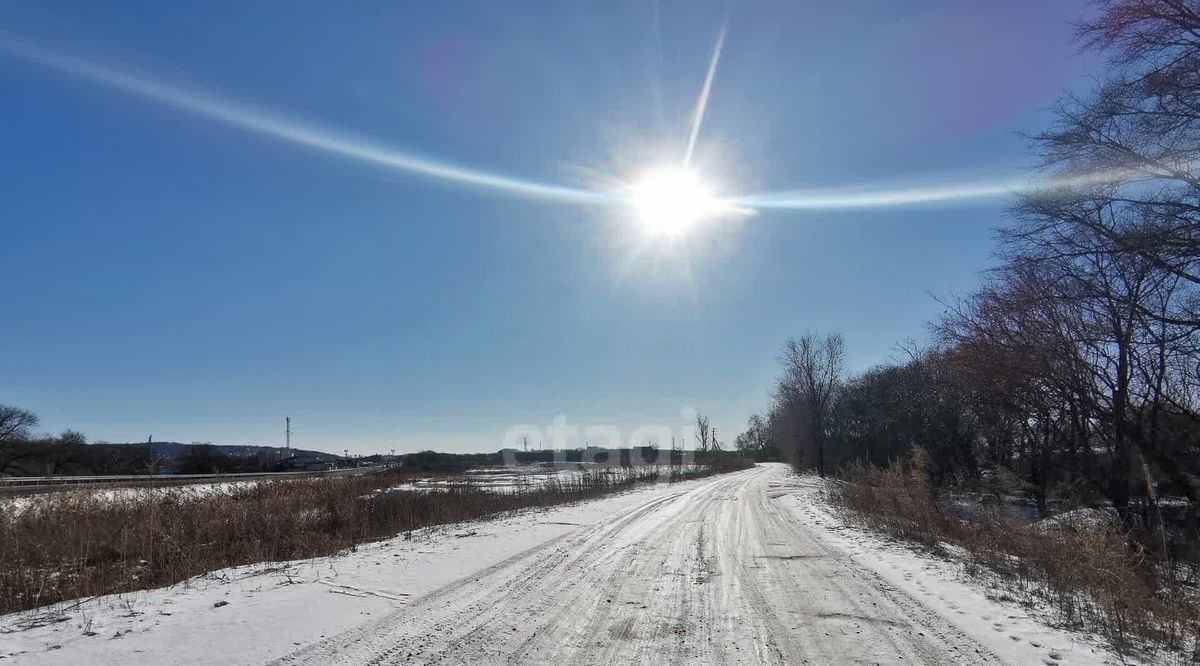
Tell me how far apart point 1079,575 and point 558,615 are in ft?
20.4

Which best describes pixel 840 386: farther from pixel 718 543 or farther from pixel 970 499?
pixel 718 543

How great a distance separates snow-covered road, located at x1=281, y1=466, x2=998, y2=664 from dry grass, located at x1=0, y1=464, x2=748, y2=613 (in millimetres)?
→ 4508

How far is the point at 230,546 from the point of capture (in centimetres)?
1193

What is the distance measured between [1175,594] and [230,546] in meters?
14.6

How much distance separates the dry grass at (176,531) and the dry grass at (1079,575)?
10.5 metres

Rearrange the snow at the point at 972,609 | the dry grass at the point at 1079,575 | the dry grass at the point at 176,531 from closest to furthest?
the snow at the point at 972,609 → the dry grass at the point at 1079,575 → the dry grass at the point at 176,531

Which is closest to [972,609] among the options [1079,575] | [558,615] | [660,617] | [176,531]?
[1079,575]

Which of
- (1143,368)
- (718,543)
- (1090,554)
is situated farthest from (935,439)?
(1090,554)

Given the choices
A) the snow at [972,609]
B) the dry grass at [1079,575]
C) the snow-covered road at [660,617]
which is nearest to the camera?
the snow-covered road at [660,617]

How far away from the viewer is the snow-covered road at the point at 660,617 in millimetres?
5270

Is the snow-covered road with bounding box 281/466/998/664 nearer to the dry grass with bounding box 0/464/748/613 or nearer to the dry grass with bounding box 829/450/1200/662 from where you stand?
the dry grass with bounding box 829/450/1200/662

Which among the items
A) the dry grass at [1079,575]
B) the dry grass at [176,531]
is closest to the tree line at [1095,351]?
the dry grass at [1079,575]

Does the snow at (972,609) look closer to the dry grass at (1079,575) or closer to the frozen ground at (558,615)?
the frozen ground at (558,615)

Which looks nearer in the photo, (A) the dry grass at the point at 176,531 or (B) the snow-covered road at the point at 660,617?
(B) the snow-covered road at the point at 660,617
